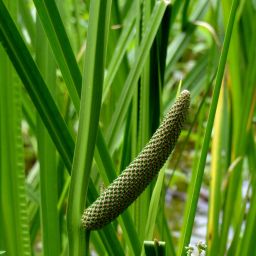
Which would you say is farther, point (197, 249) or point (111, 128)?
point (111, 128)

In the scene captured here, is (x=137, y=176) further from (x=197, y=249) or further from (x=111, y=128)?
(x=111, y=128)

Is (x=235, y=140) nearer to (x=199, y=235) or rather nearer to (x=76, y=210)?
(x=76, y=210)

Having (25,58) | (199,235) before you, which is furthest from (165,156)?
(199,235)

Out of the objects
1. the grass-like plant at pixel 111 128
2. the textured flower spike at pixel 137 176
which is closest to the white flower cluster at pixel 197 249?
the grass-like plant at pixel 111 128

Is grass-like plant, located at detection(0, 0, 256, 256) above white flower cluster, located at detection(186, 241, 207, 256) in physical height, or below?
above

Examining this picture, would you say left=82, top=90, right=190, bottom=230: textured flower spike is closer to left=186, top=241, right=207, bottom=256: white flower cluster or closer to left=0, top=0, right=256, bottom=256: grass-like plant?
left=0, top=0, right=256, bottom=256: grass-like plant

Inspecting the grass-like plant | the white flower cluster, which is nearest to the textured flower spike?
the grass-like plant

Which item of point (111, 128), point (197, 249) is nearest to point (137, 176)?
point (197, 249)
